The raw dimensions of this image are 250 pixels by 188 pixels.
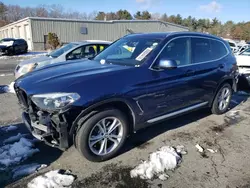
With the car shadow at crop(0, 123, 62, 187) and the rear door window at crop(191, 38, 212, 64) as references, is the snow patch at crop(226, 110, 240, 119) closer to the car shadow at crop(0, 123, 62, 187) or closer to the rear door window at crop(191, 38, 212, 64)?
the rear door window at crop(191, 38, 212, 64)

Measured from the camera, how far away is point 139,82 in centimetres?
349

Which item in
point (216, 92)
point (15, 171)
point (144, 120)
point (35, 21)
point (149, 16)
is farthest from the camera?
point (149, 16)

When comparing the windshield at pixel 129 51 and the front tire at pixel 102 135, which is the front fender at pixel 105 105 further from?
the windshield at pixel 129 51

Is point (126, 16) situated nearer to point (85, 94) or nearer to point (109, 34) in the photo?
point (109, 34)

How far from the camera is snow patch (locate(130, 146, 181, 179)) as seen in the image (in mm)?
3176

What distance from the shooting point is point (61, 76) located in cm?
329

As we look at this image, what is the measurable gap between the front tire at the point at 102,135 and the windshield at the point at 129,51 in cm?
91

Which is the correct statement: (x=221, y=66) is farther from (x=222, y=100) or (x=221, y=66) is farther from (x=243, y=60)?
(x=243, y=60)

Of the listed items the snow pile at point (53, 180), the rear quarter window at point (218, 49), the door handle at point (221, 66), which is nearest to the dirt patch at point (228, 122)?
the door handle at point (221, 66)

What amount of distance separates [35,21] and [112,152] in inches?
1168

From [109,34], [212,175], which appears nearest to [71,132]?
[212,175]

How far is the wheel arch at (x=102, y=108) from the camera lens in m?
3.04

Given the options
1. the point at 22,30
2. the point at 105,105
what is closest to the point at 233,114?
the point at 105,105

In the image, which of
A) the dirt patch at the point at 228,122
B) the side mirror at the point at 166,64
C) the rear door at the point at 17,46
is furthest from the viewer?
the rear door at the point at 17,46
